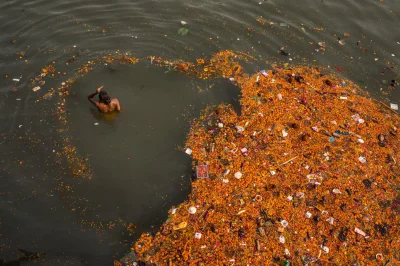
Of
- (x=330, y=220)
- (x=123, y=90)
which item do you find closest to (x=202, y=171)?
(x=330, y=220)

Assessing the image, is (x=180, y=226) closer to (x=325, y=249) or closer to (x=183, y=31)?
(x=325, y=249)

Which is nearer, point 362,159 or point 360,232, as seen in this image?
point 360,232

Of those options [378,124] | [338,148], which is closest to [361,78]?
[378,124]

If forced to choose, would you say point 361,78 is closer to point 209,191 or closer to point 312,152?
point 312,152

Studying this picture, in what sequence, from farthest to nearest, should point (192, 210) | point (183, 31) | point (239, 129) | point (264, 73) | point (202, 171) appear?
point (183, 31)
point (264, 73)
point (239, 129)
point (202, 171)
point (192, 210)

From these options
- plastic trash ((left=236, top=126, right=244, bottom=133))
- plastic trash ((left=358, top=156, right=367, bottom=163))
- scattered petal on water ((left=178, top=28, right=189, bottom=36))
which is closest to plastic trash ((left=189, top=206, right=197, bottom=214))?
plastic trash ((left=236, top=126, right=244, bottom=133))

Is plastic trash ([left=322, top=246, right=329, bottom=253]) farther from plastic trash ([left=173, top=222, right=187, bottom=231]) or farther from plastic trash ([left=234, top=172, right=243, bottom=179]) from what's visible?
plastic trash ([left=173, top=222, right=187, bottom=231])

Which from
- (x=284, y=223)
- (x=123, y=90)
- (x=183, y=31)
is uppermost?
(x=183, y=31)

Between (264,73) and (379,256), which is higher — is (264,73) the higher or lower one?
the higher one

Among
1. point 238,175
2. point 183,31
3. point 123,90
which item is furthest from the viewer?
point 183,31
